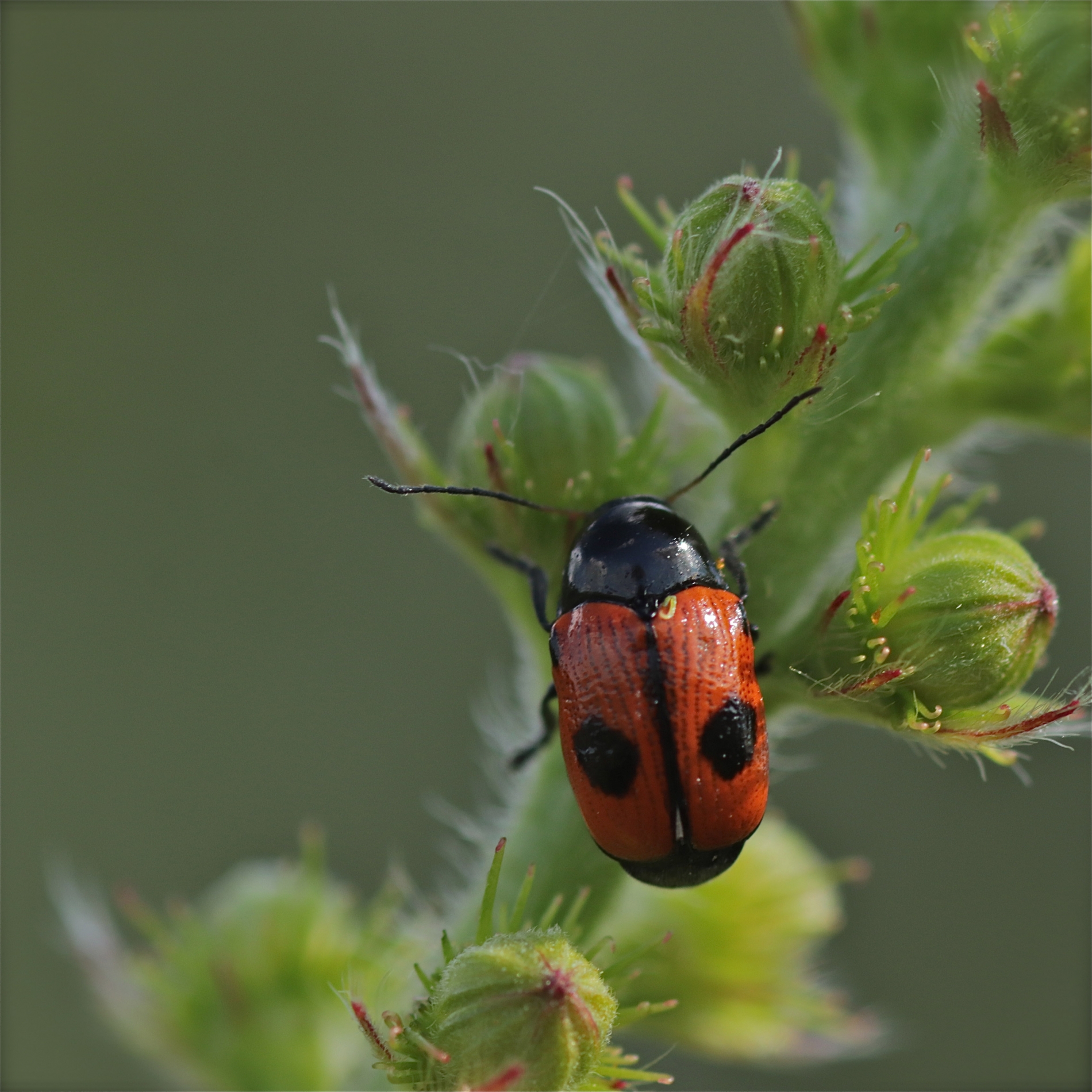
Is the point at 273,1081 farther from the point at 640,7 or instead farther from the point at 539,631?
the point at 640,7

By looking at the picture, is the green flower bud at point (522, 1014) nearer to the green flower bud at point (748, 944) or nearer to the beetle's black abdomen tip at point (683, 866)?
the beetle's black abdomen tip at point (683, 866)

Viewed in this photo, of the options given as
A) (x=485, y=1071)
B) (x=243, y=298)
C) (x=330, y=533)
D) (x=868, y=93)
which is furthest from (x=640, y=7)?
(x=485, y=1071)

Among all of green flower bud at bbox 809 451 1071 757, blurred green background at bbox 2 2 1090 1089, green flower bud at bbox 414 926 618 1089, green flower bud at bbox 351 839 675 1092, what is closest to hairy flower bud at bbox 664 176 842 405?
green flower bud at bbox 809 451 1071 757

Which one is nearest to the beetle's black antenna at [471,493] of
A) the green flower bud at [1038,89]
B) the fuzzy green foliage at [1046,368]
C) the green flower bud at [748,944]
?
the fuzzy green foliage at [1046,368]

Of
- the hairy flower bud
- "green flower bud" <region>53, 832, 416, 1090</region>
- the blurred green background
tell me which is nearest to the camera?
the hairy flower bud

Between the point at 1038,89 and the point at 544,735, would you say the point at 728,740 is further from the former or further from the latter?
the point at 1038,89

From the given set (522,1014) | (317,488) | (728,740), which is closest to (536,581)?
(728,740)

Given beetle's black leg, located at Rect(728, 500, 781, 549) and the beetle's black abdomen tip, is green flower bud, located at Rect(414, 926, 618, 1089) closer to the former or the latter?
the beetle's black abdomen tip
